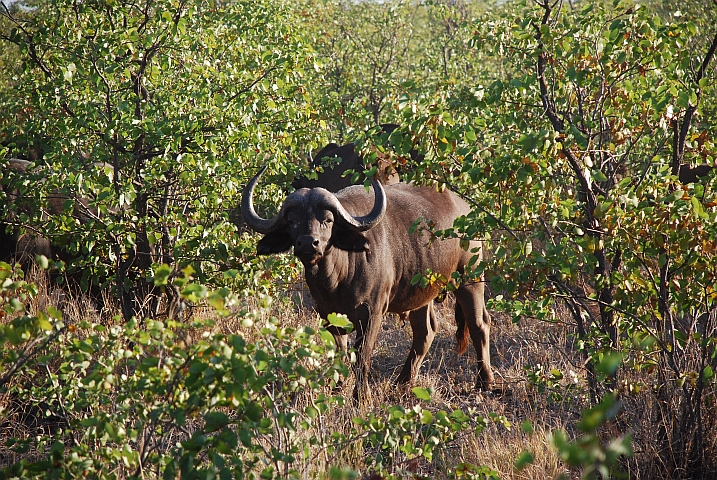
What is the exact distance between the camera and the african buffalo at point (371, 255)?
5.70 meters

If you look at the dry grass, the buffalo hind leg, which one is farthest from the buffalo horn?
the buffalo hind leg

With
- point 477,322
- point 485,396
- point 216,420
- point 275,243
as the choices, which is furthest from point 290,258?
point 216,420

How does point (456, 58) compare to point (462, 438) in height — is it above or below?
above

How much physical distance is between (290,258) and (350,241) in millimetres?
834

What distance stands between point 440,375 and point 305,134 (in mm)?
2429

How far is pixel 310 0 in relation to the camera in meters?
16.6

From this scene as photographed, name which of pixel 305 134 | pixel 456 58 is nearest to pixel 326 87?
pixel 456 58

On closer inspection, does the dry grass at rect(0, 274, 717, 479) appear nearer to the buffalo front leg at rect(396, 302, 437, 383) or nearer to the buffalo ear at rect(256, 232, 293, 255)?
the buffalo front leg at rect(396, 302, 437, 383)

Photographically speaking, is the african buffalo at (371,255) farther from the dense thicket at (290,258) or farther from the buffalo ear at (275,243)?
the dense thicket at (290,258)

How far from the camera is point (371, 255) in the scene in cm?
612

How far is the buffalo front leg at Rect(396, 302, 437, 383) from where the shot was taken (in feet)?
21.9

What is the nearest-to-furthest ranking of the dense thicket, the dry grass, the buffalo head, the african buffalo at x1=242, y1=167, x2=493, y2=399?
the dense thicket, the dry grass, the buffalo head, the african buffalo at x1=242, y1=167, x2=493, y2=399

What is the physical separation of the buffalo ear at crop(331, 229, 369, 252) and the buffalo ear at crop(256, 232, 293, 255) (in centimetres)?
36

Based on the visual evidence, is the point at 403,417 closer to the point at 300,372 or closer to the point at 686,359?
the point at 300,372
